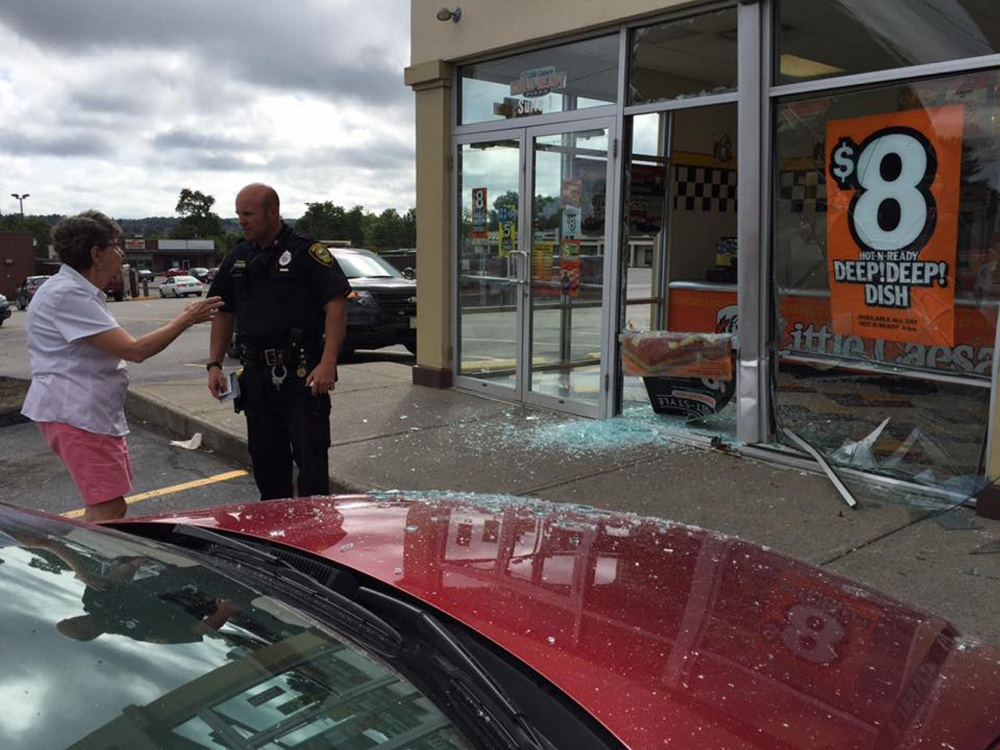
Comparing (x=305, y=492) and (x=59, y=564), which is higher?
(x=59, y=564)

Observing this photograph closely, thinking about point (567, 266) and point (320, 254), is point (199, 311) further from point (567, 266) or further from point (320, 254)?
point (567, 266)

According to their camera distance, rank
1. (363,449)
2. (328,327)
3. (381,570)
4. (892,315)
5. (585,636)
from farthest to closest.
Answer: (363,449)
(892,315)
(328,327)
(381,570)
(585,636)

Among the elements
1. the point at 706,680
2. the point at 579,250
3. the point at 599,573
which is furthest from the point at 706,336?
the point at 706,680

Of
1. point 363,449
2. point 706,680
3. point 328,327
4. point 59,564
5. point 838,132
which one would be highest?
point 838,132

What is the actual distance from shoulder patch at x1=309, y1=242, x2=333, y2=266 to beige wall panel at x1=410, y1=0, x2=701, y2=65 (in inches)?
123

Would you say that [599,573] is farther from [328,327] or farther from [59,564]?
[328,327]

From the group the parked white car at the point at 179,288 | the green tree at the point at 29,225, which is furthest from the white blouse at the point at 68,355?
the green tree at the point at 29,225

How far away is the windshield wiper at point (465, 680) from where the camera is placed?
49.3 inches

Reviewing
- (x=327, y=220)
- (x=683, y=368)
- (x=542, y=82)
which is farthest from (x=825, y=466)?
(x=327, y=220)

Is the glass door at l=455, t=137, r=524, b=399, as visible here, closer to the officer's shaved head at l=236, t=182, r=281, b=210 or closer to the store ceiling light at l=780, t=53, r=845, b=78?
the store ceiling light at l=780, t=53, r=845, b=78

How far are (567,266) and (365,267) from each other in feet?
18.9

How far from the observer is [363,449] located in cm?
582

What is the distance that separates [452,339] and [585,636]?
251 inches

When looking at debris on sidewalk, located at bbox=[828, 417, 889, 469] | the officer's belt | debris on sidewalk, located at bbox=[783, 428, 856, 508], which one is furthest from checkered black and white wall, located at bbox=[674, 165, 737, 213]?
the officer's belt
